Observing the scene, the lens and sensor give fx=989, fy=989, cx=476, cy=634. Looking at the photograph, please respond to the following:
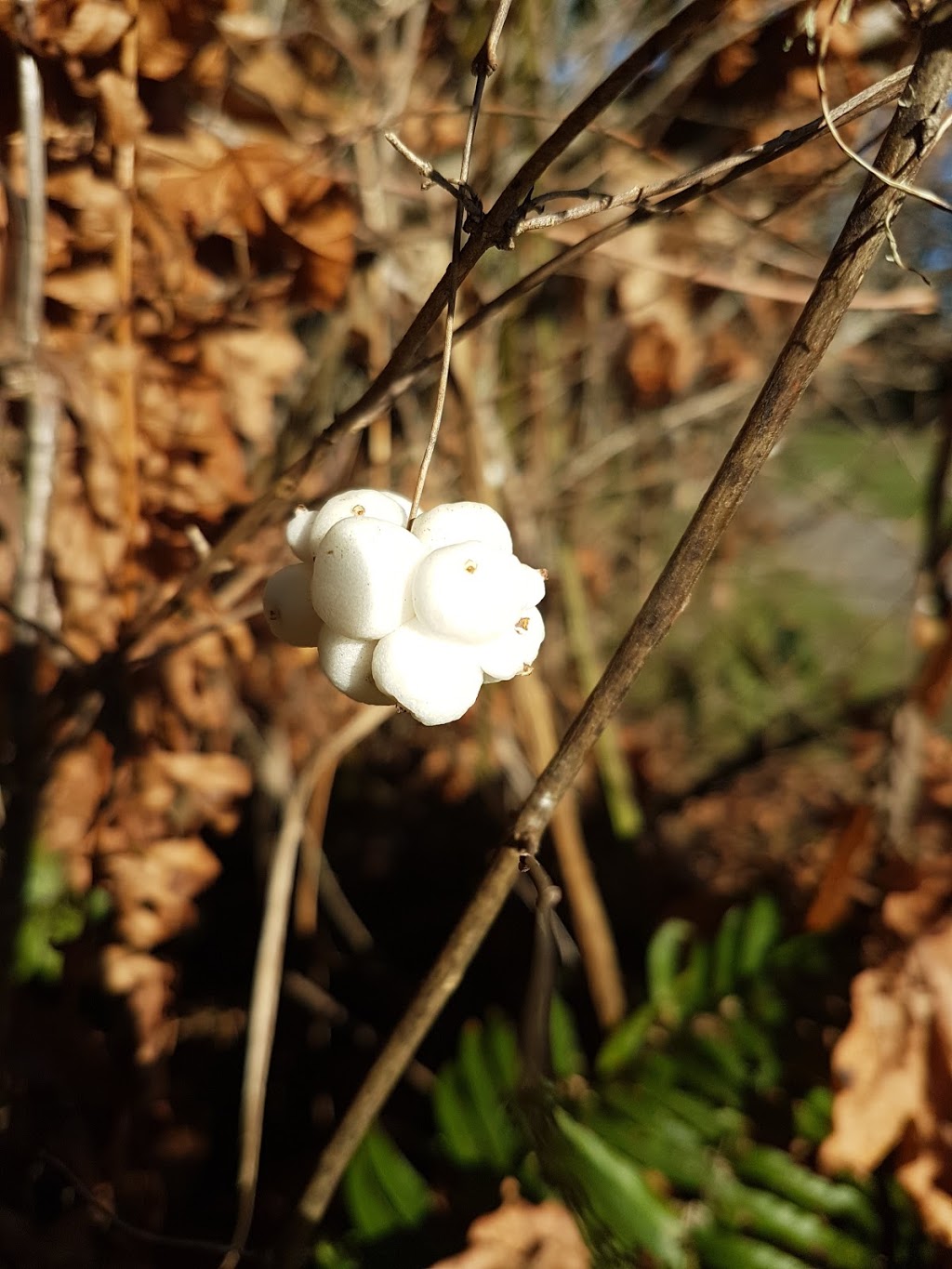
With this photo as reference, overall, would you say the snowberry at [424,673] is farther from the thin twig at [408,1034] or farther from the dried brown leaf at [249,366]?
the dried brown leaf at [249,366]

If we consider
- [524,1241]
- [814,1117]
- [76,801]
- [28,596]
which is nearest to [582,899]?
[814,1117]

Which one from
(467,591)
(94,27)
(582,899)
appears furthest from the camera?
(582,899)

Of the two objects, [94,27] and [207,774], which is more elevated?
[94,27]

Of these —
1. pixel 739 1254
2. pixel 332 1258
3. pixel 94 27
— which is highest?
pixel 94 27

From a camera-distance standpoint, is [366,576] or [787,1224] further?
[787,1224]

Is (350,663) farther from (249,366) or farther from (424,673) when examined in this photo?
(249,366)

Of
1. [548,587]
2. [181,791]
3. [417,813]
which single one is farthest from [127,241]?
[417,813]

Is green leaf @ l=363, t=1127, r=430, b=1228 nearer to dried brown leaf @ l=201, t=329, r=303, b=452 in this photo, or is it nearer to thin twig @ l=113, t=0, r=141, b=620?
thin twig @ l=113, t=0, r=141, b=620

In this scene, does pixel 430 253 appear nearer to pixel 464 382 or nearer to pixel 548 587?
pixel 464 382

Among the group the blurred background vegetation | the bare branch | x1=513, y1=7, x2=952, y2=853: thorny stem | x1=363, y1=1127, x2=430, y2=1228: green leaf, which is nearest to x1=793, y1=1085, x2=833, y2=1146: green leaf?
the blurred background vegetation
